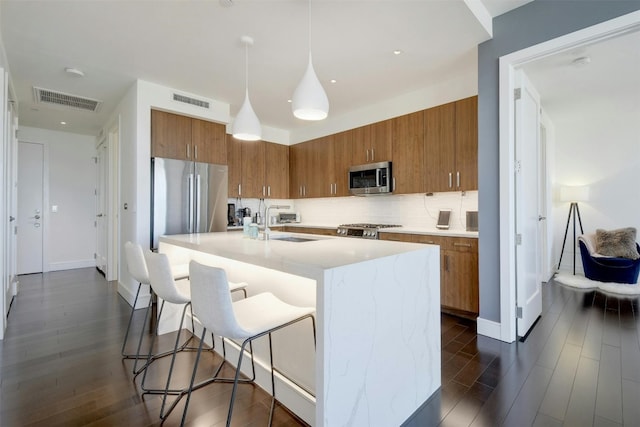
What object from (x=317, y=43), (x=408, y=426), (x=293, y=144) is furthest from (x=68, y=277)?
(x=408, y=426)

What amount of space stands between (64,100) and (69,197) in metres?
2.42

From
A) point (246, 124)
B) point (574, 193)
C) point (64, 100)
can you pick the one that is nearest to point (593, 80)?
point (574, 193)

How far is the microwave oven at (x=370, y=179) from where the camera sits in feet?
13.1

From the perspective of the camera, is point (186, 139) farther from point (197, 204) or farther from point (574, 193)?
point (574, 193)

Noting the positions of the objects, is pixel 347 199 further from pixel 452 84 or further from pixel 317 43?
pixel 317 43

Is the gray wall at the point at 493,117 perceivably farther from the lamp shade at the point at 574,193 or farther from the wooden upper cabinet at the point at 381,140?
the lamp shade at the point at 574,193

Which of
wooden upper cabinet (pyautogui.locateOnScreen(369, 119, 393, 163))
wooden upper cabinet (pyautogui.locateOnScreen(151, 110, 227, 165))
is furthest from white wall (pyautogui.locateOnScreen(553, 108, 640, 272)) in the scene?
wooden upper cabinet (pyautogui.locateOnScreen(151, 110, 227, 165))

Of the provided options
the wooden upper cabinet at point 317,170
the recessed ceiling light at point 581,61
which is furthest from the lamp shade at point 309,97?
the wooden upper cabinet at point 317,170

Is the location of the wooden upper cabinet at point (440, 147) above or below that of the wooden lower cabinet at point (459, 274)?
above

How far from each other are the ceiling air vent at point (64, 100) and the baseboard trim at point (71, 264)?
3010 millimetres

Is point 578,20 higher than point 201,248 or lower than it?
higher

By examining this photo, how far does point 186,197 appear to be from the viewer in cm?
380

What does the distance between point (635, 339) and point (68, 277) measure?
7297mm

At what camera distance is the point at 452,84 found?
3508 mm
